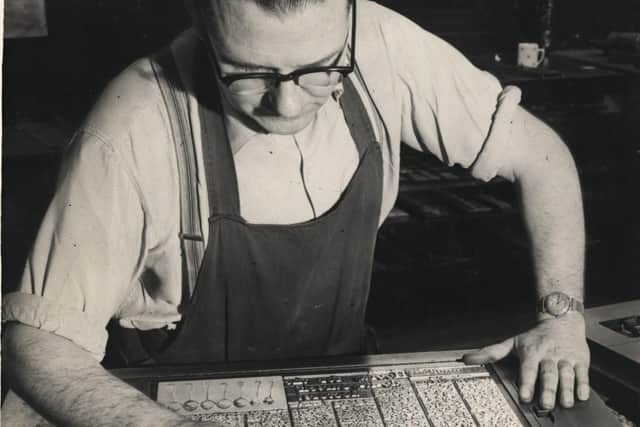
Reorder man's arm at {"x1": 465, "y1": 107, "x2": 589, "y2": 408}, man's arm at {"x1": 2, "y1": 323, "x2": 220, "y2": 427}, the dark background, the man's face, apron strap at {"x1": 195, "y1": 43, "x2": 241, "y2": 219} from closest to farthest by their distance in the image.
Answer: man's arm at {"x1": 2, "y1": 323, "x2": 220, "y2": 427}
the man's face
apron strap at {"x1": 195, "y1": 43, "x2": 241, "y2": 219}
man's arm at {"x1": 465, "y1": 107, "x2": 589, "y2": 408}
the dark background

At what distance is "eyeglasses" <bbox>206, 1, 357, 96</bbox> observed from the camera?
1688mm

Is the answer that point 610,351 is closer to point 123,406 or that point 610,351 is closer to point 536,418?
point 536,418

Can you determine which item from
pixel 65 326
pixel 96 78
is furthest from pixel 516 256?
pixel 65 326

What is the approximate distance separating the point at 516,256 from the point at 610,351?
2915mm

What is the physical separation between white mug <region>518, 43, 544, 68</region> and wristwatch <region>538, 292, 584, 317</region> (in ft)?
8.31

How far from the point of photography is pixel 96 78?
4.11 m

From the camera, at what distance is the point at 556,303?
197cm

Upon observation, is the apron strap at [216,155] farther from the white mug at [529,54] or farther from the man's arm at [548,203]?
the white mug at [529,54]

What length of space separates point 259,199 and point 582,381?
0.85 meters

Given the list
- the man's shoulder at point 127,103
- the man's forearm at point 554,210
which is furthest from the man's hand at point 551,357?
the man's shoulder at point 127,103

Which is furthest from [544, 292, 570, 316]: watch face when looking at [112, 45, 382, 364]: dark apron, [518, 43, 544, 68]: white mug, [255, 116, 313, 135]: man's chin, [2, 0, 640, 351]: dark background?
[518, 43, 544, 68]: white mug

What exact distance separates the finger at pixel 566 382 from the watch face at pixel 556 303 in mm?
218

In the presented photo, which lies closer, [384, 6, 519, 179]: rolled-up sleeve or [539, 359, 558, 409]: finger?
[539, 359, 558, 409]: finger

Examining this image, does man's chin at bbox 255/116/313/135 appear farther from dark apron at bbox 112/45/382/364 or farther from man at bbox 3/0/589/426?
dark apron at bbox 112/45/382/364
